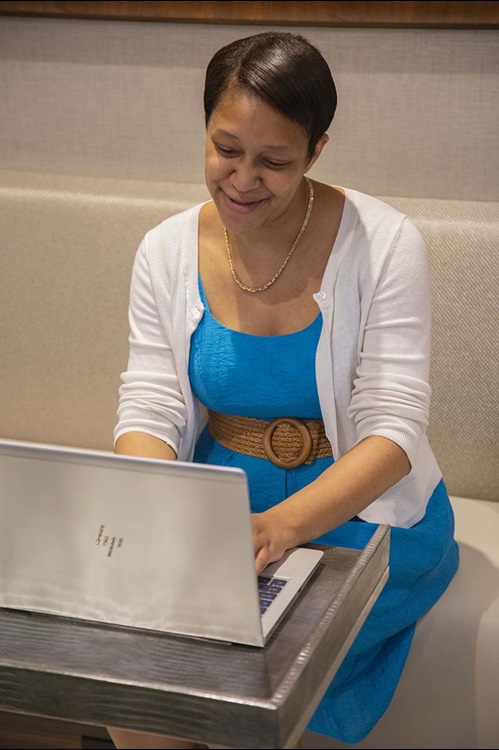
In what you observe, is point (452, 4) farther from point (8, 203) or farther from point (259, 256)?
point (8, 203)

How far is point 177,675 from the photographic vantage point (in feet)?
3.21

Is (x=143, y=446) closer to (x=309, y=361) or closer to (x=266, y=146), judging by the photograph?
(x=309, y=361)

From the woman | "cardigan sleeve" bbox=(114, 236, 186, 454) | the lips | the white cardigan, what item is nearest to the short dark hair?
the woman

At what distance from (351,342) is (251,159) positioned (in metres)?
0.32

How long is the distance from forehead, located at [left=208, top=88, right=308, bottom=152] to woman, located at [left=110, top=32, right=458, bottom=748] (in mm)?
23

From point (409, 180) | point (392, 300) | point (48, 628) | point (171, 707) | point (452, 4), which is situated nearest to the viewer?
point (171, 707)

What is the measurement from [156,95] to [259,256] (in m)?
0.76

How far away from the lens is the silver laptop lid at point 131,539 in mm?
976

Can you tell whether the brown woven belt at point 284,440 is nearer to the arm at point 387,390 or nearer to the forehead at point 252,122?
the arm at point 387,390

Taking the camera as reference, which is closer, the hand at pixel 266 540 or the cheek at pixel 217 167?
the hand at pixel 266 540

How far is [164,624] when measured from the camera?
1051mm

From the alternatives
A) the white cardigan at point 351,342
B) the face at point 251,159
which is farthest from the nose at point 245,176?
the white cardigan at point 351,342

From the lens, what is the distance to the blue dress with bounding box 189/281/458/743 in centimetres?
154

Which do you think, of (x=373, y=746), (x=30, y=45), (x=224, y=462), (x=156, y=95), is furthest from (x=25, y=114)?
(x=373, y=746)
